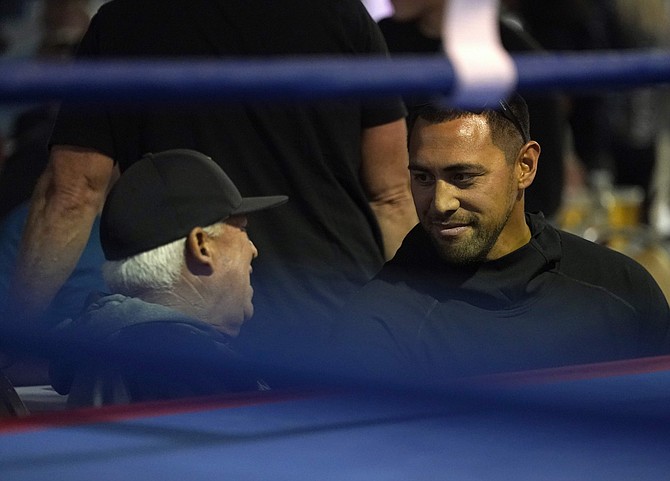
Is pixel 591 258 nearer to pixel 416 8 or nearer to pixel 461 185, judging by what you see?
pixel 461 185

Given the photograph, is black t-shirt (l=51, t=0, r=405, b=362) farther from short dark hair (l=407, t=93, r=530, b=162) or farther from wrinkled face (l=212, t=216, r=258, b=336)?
short dark hair (l=407, t=93, r=530, b=162)

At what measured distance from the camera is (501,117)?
236 cm

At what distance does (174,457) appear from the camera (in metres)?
1.59

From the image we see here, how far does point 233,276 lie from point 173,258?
129 mm

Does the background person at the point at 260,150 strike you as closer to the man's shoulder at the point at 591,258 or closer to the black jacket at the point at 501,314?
the black jacket at the point at 501,314

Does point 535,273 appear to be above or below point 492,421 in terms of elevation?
above

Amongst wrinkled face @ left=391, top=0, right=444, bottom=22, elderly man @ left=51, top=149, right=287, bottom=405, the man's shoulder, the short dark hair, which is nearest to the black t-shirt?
elderly man @ left=51, top=149, right=287, bottom=405

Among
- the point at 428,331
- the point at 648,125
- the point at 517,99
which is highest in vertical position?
the point at 648,125

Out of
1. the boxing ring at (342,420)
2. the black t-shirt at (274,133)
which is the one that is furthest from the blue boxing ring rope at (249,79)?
the black t-shirt at (274,133)

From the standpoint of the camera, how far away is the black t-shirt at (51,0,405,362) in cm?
265

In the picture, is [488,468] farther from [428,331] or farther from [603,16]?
[603,16]

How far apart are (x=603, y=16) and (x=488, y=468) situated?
17.0 feet

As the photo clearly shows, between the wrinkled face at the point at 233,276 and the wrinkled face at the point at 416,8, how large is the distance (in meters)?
1.14

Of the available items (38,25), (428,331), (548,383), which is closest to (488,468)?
(548,383)
